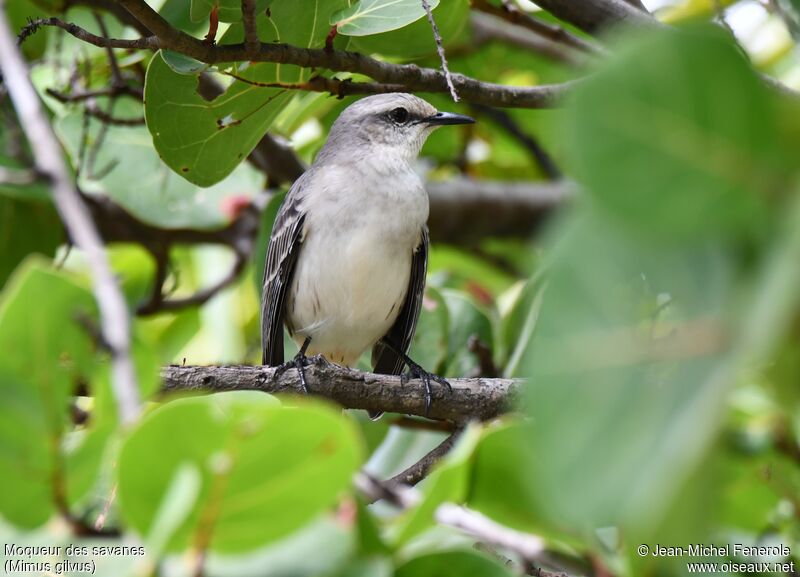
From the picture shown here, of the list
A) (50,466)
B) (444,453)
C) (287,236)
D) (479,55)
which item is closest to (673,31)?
(50,466)

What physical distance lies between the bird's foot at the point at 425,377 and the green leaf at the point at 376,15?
1297 millimetres

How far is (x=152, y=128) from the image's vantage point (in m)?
3.72

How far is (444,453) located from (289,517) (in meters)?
2.38

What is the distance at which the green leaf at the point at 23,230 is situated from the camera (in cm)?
507

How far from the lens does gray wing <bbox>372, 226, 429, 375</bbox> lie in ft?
17.1

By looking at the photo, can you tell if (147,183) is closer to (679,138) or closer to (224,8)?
(224,8)

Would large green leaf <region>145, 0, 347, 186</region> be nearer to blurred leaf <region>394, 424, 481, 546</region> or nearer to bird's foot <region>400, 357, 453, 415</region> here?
bird's foot <region>400, 357, 453, 415</region>

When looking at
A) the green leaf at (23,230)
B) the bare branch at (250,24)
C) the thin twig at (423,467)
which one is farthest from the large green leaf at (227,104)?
the green leaf at (23,230)

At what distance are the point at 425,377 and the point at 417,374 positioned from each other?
13.6 inches

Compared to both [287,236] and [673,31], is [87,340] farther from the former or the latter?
[287,236]

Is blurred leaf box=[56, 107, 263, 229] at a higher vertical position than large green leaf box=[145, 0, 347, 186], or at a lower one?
lower

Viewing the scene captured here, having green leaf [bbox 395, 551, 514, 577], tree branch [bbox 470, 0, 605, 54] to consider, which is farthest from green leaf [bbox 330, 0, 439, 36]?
green leaf [bbox 395, 551, 514, 577]

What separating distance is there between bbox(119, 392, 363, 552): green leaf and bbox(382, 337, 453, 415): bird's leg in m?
2.37

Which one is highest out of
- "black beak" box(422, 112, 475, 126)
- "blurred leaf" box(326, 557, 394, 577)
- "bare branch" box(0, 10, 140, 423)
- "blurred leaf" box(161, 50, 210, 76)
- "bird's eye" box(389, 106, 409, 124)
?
"bare branch" box(0, 10, 140, 423)
